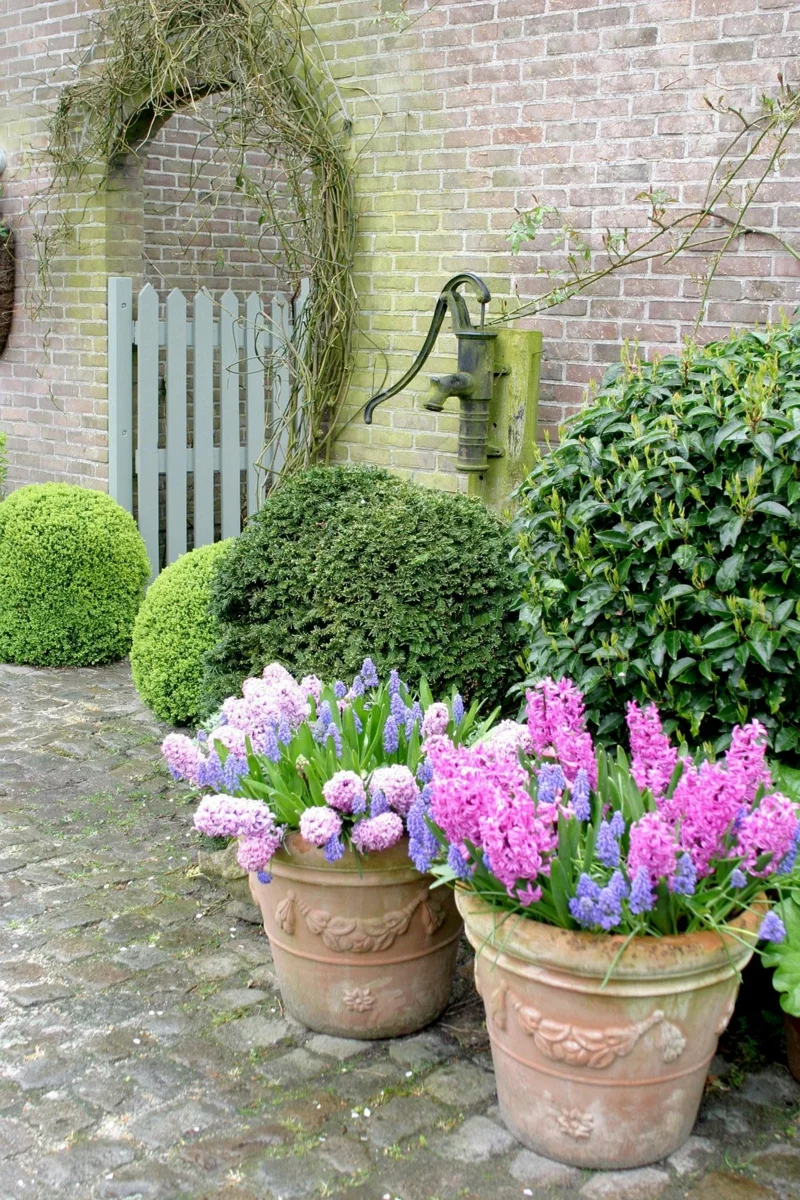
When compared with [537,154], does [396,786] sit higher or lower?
lower

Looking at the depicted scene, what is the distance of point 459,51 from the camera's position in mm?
5375

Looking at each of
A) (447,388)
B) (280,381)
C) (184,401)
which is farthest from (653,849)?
(184,401)

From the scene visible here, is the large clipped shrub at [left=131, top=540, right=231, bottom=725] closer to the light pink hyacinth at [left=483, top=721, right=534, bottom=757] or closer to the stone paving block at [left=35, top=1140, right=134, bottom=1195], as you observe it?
the light pink hyacinth at [left=483, top=721, right=534, bottom=757]

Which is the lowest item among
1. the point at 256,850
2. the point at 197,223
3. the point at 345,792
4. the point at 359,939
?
the point at 359,939

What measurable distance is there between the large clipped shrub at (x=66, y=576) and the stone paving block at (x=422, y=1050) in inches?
155

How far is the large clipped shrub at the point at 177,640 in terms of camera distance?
208 inches

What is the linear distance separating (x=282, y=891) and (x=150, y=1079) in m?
0.51

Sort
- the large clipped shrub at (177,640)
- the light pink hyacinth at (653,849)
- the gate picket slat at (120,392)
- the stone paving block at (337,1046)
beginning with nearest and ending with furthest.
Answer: the light pink hyacinth at (653,849) < the stone paving block at (337,1046) < the large clipped shrub at (177,640) < the gate picket slat at (120,392)

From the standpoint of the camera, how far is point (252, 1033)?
3076 mm

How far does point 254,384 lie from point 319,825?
4.68 m

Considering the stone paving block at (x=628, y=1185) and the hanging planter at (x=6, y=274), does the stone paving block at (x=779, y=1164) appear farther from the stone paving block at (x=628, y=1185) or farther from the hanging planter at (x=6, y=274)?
the hanging planter at (x=6, y=274)

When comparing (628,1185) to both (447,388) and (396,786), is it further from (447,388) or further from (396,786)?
(447,388)

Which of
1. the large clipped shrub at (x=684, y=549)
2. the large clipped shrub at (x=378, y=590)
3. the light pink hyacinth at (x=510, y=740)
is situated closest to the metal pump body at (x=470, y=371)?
the large clipped shrub at (x=378, y=590)

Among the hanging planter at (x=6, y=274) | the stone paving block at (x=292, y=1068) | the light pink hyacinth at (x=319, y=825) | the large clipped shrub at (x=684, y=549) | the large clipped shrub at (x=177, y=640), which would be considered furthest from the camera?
the hanging planter at (x=6, y=274)
